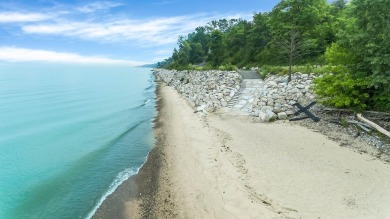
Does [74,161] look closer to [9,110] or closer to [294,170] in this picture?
[294,170]

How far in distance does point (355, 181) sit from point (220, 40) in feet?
228

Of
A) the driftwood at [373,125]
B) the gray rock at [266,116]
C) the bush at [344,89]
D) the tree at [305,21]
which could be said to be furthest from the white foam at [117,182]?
the tree at [305,21]

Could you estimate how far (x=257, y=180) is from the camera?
42.4 feet

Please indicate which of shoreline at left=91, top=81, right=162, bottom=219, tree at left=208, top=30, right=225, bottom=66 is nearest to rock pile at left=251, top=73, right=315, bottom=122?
shoreline at left=91, top=81, right=162, bottom=219

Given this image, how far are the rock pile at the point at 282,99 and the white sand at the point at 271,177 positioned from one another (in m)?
2.41

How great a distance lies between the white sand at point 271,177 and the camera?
1064 centimetres

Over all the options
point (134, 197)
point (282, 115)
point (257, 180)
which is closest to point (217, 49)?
point (282, 115)

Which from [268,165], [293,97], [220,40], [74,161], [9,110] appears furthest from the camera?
[220,40]

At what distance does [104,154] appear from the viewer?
788 inches

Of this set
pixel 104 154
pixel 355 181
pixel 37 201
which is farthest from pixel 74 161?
pixel 355 181

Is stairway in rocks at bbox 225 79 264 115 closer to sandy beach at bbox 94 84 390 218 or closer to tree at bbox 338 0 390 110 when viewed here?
sandy beach at bbox 94 84 390 218

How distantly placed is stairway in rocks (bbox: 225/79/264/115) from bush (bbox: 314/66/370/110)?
728 cm

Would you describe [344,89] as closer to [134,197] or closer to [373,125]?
[373,125]

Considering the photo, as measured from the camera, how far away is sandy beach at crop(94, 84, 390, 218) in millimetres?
10734
